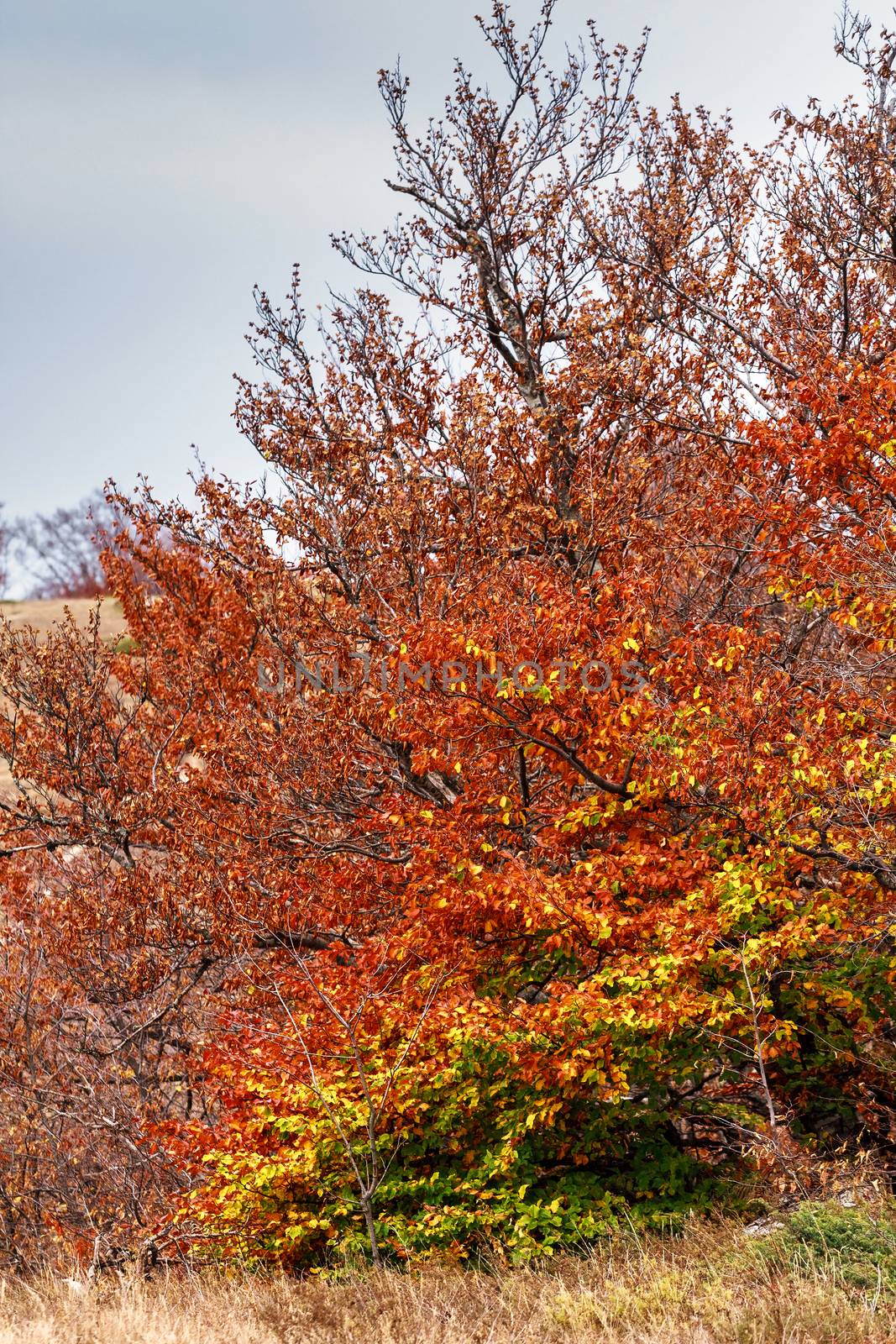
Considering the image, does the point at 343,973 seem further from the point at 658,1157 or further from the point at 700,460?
the point at 700,460

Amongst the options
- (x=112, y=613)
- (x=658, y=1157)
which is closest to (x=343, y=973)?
(x=658, y=1157)

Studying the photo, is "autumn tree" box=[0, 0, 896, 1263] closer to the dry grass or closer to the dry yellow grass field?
the dry grass

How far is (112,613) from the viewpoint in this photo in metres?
77.8

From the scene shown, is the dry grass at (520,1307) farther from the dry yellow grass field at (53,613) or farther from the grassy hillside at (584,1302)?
the dry yellow grass field at (53,613)

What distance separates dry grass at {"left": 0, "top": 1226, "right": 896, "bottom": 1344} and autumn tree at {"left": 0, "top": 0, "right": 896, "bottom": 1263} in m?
0.56

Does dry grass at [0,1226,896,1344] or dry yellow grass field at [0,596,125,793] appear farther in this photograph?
dry yellow grass field at [0,596,125,793]

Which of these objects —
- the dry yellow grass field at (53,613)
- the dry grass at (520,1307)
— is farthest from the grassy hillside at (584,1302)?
the dry yellow grass field at (53,613)

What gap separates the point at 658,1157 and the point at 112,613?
72557mm

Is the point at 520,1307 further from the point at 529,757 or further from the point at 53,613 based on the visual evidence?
the point at 53,613

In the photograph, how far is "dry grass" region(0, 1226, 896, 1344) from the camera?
651 centimetres

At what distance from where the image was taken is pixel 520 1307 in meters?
7.54

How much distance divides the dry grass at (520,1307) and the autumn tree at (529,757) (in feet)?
1.85

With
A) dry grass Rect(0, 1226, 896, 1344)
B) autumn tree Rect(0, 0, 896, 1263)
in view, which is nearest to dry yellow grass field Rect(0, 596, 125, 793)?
autumn tree Rect(0, 0, 896, 1263)

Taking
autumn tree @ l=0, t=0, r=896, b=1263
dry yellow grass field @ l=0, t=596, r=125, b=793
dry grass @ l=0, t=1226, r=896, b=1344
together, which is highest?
dry yellow grass field @ l=0, t=596, r=125, b=793
